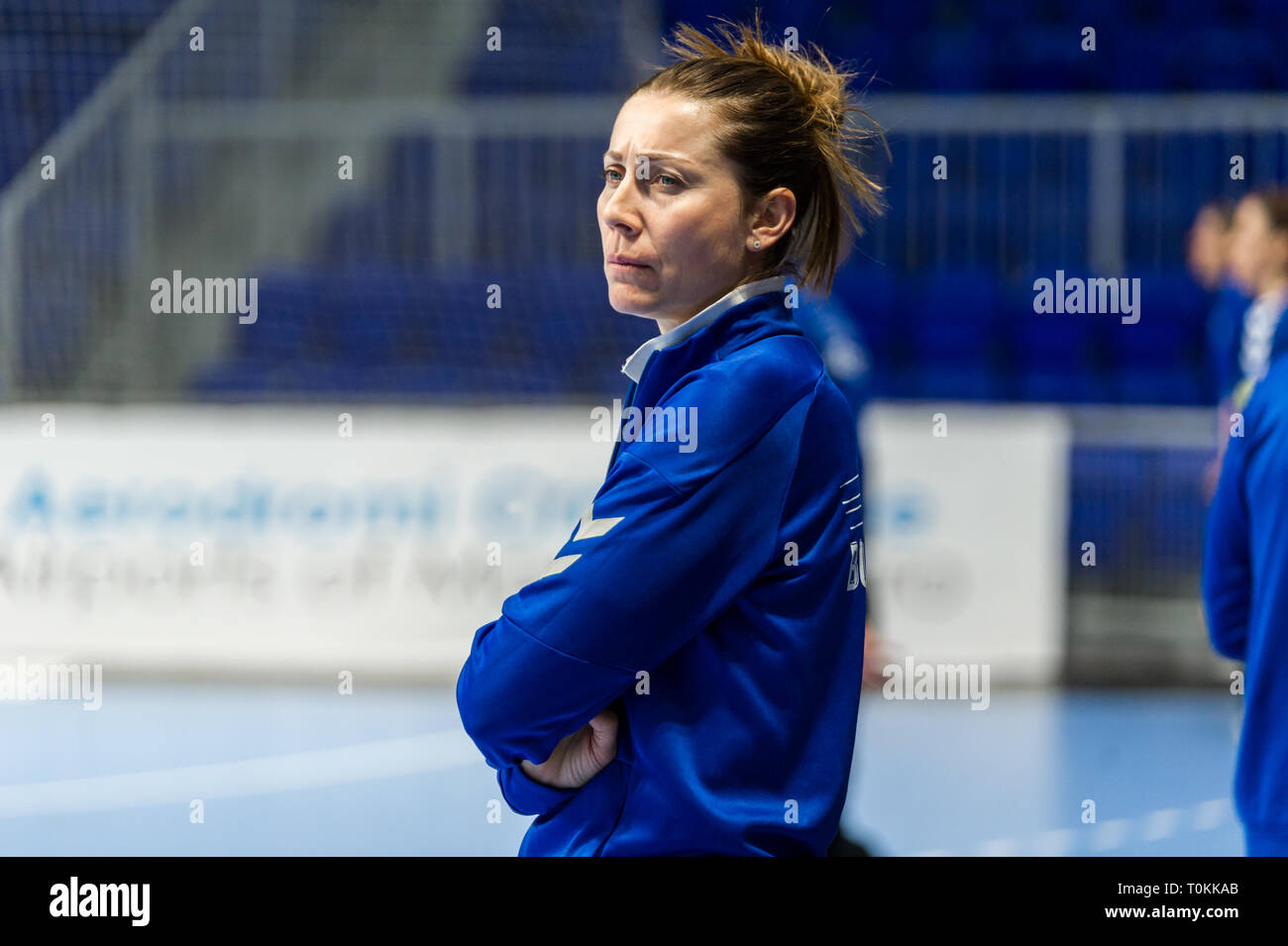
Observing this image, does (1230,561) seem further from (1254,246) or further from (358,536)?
(358,536)

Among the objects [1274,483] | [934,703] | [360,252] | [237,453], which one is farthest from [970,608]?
[1274,483]

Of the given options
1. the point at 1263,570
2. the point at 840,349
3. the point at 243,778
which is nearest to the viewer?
the point at 1263,570

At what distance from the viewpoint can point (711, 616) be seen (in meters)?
1.47

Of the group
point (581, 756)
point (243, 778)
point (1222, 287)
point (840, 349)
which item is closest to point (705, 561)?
point (581, 756)

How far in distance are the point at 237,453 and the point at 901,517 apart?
3.25m

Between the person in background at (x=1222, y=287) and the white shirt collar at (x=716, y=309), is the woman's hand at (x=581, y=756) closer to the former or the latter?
the white shirt collar at (x=716, y=309)

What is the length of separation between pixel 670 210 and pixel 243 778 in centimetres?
458

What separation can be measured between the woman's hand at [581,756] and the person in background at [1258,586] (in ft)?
4.38

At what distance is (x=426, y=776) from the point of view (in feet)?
18.8

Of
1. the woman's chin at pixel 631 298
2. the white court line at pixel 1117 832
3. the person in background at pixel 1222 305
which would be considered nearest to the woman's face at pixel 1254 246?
the person in background at pixel 1222 305

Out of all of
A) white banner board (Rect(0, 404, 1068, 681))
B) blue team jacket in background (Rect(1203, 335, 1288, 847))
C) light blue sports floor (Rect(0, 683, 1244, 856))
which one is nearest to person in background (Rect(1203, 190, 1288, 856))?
blue team jacket in background (Rect(1203, 335, 1288, 847))

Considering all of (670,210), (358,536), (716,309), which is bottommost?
(358,536)

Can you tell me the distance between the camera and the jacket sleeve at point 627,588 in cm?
143

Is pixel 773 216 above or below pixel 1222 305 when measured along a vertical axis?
below
